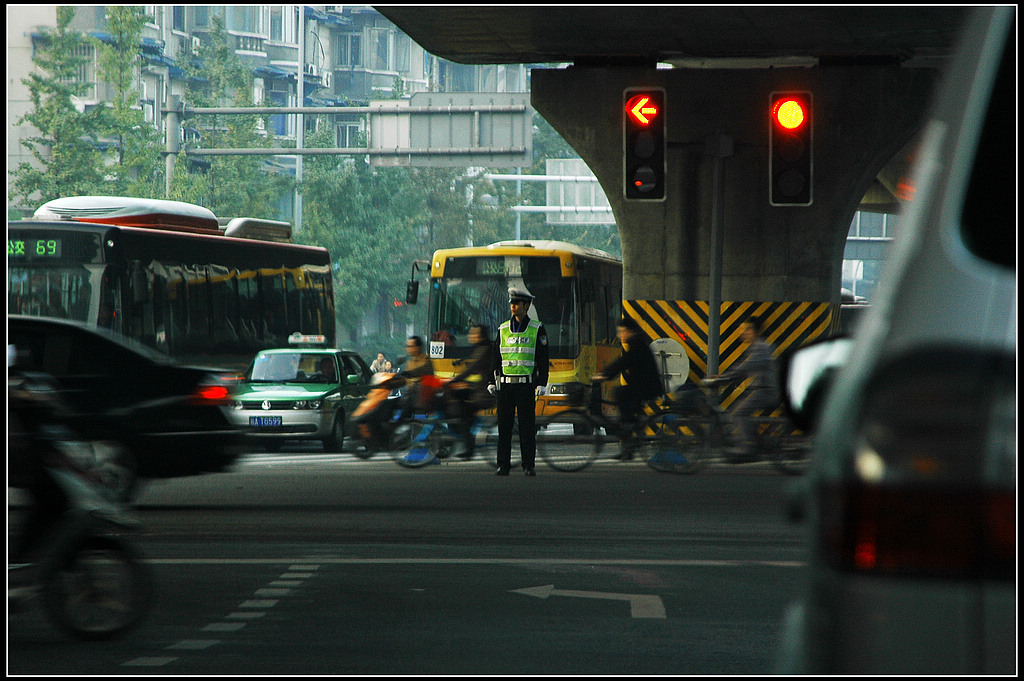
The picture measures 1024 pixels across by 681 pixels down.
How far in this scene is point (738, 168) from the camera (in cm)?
2064

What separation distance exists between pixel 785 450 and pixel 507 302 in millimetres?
10366

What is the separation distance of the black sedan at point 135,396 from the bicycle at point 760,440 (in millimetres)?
6056

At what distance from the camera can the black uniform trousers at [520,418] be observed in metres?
17.0

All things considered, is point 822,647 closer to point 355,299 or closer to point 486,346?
point 486,346

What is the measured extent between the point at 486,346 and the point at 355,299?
151 feet

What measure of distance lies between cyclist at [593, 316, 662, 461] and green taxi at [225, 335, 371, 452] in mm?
6322

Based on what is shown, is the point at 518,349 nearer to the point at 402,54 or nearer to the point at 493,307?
the point at 493,307

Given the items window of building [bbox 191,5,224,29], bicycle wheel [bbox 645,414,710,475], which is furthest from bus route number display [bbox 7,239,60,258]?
window of building [bbox 191,5,224,29]

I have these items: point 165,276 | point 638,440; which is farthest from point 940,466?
point 165,276

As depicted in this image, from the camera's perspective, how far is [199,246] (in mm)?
26844

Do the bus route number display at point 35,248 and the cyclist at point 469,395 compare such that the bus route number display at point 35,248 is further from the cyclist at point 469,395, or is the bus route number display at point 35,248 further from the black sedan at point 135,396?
the black sedan at point 135,396

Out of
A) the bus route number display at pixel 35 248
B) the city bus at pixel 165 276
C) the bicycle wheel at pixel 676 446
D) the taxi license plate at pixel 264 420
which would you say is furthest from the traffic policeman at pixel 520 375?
the bus route number display at pixel 35 248

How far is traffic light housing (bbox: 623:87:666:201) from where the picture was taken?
596 inches

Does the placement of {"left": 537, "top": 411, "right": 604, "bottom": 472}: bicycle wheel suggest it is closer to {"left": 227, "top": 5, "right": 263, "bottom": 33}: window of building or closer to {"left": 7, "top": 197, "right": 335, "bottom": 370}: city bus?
{"left": 7, "top": 197, "right": 335, "bottom": 370}: city bus
